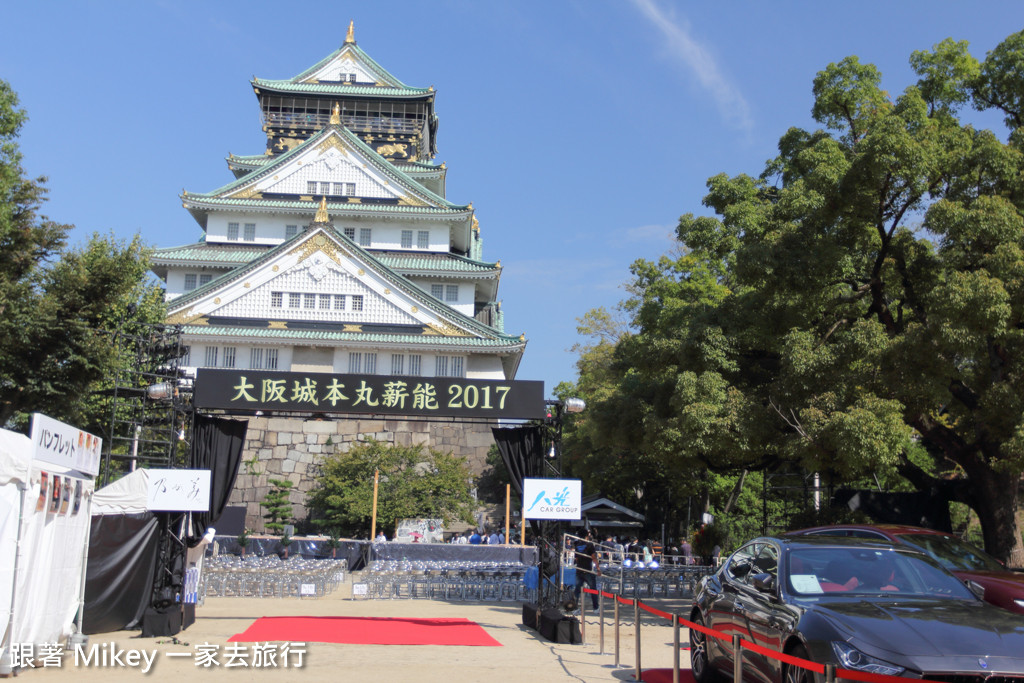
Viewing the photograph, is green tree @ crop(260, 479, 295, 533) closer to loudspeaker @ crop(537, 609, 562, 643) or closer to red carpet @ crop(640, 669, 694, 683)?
loudspeaker @ crop(537, 609, 562, 643)

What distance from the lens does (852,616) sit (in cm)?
595

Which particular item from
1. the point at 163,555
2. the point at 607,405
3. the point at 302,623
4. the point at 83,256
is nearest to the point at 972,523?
the point at 607,405

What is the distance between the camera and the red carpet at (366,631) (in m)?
12.5

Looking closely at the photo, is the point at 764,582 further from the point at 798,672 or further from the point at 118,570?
the point at 118,570

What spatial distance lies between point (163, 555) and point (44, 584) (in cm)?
388

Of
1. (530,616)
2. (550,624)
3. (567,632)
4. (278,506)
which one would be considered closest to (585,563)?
(530,616)

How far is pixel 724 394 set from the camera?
55.2 ft

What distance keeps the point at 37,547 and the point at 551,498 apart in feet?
24.0

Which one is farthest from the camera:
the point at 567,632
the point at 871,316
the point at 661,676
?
the point at 871,316

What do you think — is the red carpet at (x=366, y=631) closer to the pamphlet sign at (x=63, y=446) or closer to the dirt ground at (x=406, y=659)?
the dirt ground at (x=406, y=659)

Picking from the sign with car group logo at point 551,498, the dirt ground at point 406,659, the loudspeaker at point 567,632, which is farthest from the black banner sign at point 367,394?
the dirt ground at point 406,659

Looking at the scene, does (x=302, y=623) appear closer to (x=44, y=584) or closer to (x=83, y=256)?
(x=44, y=584)

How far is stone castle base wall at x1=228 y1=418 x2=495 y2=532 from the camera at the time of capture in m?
35.2

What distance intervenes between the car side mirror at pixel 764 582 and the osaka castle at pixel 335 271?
26519 millimetres
